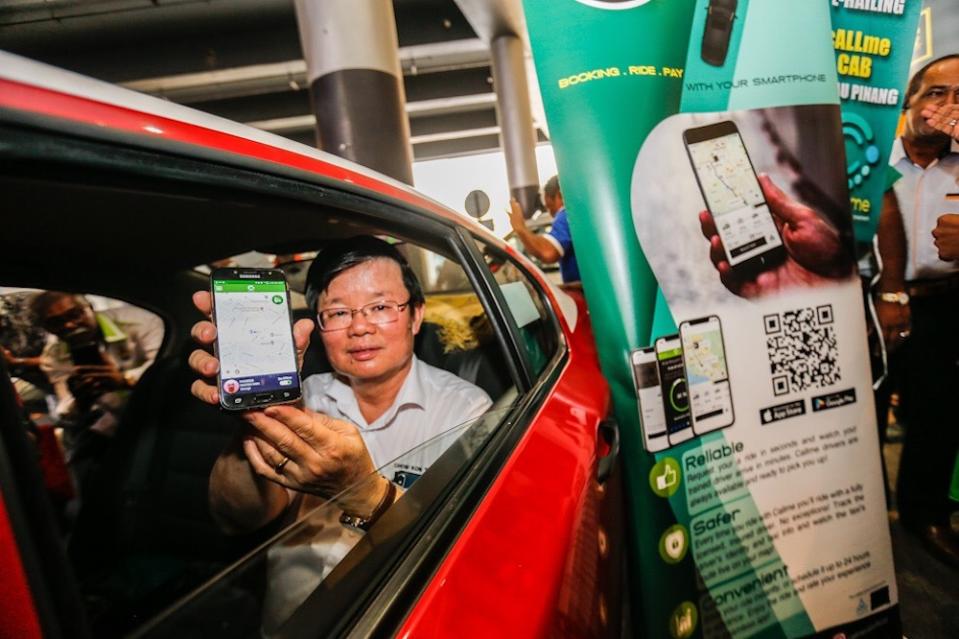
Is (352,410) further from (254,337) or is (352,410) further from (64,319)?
(64,319)

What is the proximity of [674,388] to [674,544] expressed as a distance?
483mm

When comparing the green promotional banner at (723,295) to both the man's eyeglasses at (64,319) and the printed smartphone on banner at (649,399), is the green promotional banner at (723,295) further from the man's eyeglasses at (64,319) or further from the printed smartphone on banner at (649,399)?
the man's eyeglasses at (64,319)

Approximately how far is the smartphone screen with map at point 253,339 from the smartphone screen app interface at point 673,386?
3.79ft

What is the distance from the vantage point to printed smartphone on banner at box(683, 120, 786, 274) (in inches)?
61.7

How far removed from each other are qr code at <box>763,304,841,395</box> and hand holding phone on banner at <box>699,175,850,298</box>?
0.11m

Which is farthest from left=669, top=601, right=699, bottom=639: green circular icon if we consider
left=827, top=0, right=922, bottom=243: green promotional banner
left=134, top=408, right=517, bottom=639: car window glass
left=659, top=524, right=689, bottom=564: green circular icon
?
left=827, top=0, right=922, bottom=243: green promotional banner

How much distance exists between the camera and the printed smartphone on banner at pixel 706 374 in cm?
157

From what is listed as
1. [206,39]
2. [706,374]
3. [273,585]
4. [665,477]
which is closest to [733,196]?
[706,374]

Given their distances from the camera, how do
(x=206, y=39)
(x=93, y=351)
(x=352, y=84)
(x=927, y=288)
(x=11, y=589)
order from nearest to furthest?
(x=11, y=589), (x=93, y=351), (x=927, y=288), (x=352, y=84), (x=206, y=39)

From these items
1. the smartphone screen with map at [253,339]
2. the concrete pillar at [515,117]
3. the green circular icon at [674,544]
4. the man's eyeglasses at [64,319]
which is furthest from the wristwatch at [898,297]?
the concrete pillar at [515,117]

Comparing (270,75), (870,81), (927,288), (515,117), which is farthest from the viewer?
(270,75)

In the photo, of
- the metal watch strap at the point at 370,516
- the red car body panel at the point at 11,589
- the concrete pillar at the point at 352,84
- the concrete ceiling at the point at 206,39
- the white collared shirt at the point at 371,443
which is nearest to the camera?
the red car body panel at the point at 11,589

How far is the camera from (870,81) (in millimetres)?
1927

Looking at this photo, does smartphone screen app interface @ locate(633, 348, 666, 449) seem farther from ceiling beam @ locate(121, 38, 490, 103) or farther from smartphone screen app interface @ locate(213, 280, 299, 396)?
ceiling beam @ locate(121, 38, 490, 103)
